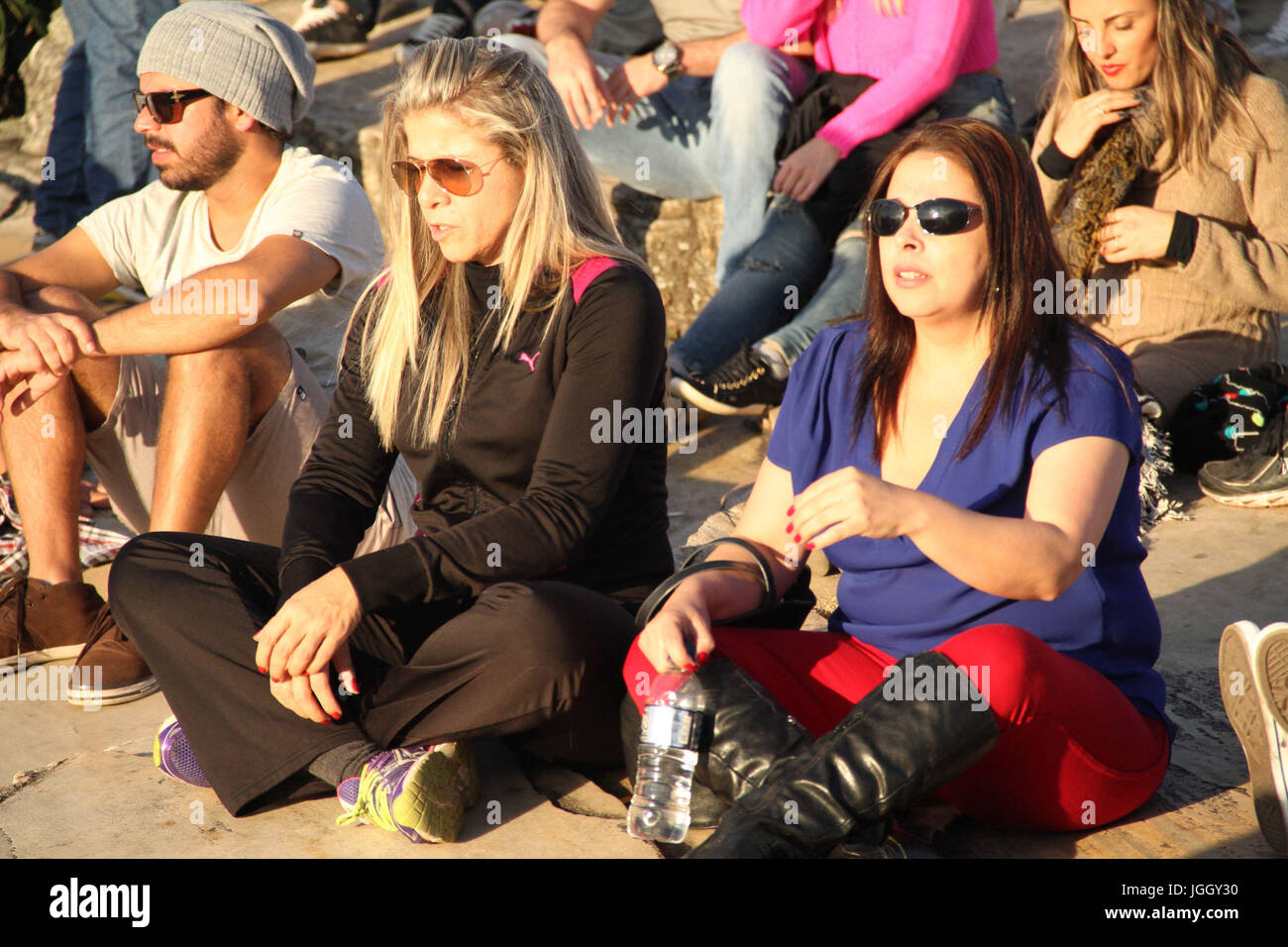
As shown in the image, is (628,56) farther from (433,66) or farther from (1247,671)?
(1247,671)

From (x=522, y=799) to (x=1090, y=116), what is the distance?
2760 mm

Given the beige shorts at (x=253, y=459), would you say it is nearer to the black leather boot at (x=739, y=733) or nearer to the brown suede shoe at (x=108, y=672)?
the brown suede shoe at (x=108, y=672)

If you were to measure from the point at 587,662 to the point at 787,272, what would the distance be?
2279 millimetres

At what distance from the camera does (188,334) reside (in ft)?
10.4

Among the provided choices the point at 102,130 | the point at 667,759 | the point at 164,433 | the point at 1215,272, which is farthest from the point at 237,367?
the point at 102,130

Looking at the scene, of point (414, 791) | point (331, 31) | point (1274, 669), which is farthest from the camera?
point (331, 31)

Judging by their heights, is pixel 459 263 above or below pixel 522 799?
above

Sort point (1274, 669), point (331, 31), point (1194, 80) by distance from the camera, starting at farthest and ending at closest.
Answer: point (331, 31) → point (1194, 80) → point (1274, 669)

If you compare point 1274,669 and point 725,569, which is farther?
point 725,569

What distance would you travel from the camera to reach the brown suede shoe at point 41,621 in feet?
10.6

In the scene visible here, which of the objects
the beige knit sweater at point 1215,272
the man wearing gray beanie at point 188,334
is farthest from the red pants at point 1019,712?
the beige knit sweater at point 1215,272

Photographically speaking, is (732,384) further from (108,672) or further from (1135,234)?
(108,672)

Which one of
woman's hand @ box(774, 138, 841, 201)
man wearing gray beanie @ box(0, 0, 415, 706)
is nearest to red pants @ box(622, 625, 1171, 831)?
man wearing gray beanie @ box(0, 0, 415, 706)

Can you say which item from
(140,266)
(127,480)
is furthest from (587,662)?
(140,266)
